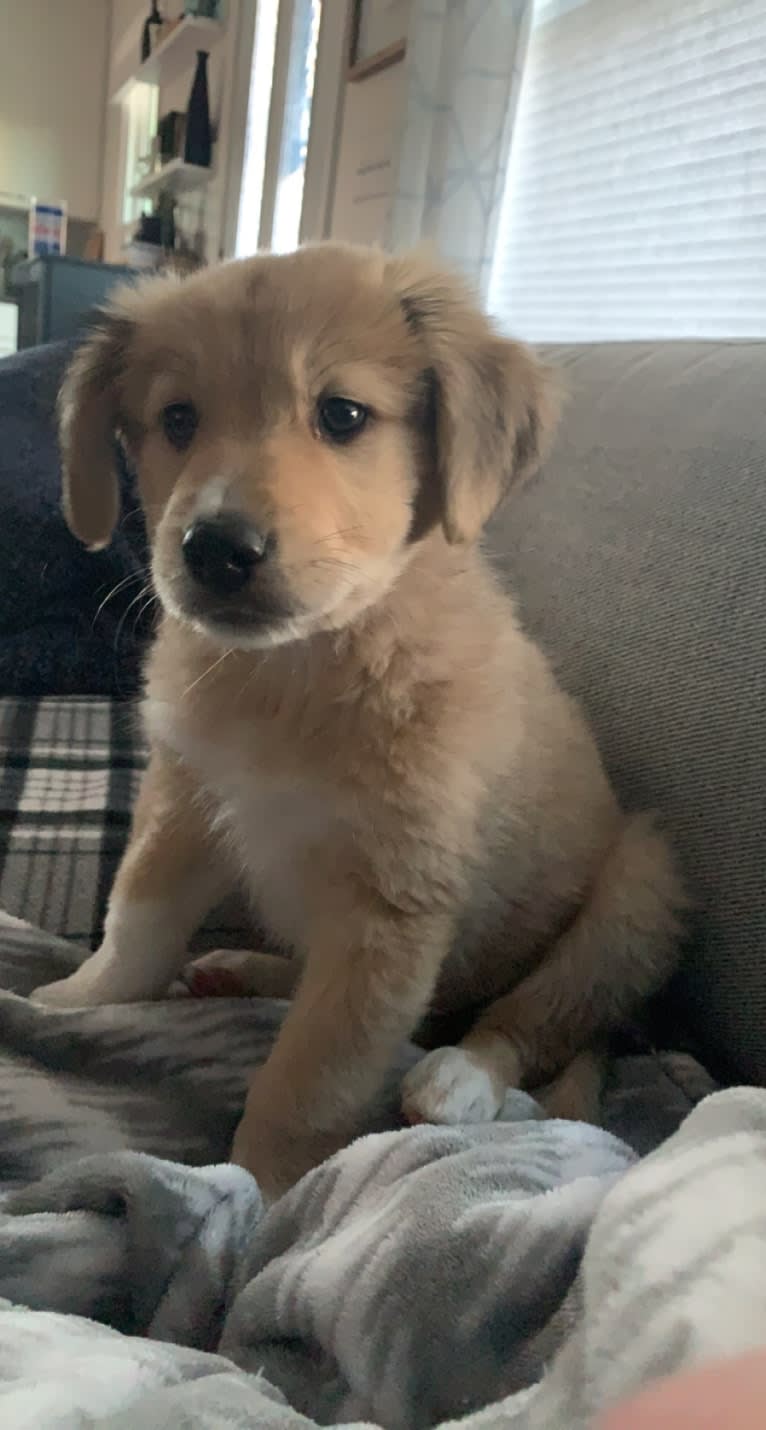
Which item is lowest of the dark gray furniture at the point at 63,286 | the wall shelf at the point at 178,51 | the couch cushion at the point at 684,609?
the couch cushion at the point at 684,609

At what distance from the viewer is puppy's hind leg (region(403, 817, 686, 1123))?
118 centimetres

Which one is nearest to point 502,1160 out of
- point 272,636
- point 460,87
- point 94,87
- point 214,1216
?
point 214,1216

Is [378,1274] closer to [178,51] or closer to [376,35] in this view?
[376,35]

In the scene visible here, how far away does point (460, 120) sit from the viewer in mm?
2639

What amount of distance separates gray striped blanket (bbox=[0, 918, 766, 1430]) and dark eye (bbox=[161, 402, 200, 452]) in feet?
2.21

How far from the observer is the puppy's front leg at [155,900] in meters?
1.26

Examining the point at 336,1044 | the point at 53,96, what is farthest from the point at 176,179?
the point at 336,1044

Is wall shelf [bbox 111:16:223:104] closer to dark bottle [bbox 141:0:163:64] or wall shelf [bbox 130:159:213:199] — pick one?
dark bottle [bbox 141:0:163:64]

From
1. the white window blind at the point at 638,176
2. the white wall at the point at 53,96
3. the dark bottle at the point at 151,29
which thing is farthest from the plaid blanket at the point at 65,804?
the white wall at the point at 53,96

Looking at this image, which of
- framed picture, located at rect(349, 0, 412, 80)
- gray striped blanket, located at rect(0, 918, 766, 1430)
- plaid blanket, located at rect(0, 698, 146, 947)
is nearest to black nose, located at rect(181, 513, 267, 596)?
gray striped blanket, located at rect(0, 918, 766, 1430)

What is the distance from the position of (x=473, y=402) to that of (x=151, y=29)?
6630mm

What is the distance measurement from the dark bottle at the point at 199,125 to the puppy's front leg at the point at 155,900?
5.23 metres

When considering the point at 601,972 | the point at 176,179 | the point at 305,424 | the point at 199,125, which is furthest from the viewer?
the point at 176,179

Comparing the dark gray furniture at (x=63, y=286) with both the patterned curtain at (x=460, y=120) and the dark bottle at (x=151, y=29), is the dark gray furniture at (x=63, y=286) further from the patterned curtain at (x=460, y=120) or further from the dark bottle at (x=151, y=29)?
the dark bottle at (x=151, y=29)
